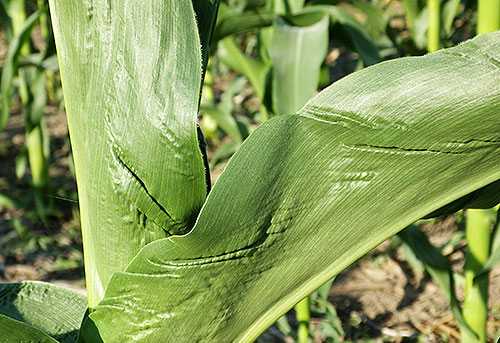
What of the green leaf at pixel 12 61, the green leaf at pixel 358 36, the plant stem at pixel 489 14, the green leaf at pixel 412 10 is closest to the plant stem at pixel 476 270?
the plant stem at pixel 489 14

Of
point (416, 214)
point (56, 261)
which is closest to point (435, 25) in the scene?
point (416, 214)

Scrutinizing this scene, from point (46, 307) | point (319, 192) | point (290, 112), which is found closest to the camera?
point (319, 192)

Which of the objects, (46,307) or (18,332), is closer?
(18,332)

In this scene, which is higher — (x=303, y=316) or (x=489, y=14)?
(x=489, y=14)

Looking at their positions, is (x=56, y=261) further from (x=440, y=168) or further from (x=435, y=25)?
(x=440, y=168)

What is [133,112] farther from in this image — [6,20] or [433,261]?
[6,20]

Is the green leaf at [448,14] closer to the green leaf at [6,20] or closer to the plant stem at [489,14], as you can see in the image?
the plant stem at [489,14]

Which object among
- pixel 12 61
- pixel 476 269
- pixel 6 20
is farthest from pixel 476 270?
pixel 6 20

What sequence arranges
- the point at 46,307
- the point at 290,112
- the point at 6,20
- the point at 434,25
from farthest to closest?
the point at 6,20, the point at 434,25, the point at 290,112, the point at 46,307
